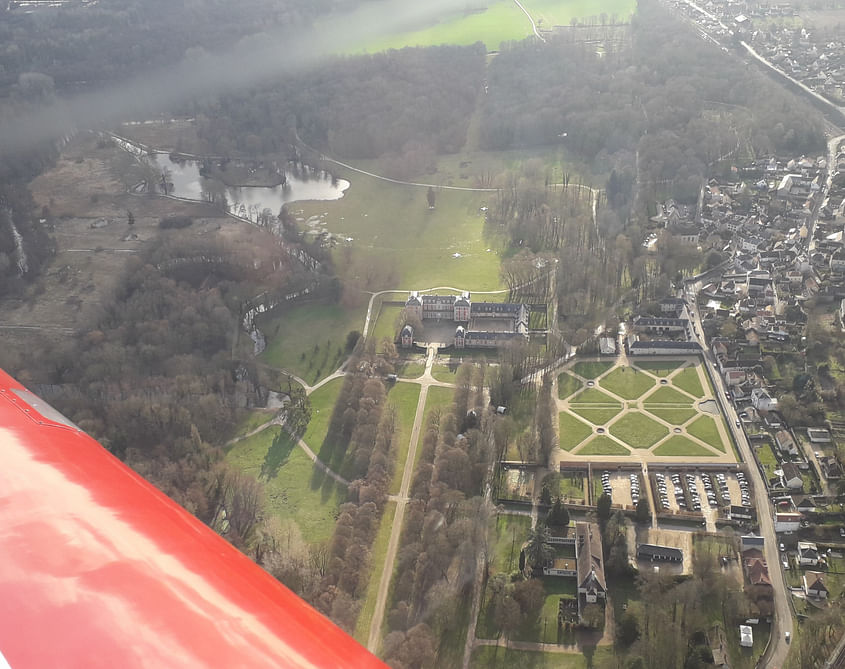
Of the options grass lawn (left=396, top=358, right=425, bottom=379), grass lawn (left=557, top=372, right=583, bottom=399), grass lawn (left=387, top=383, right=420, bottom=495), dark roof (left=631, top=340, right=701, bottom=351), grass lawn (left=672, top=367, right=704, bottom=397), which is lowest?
grass lawn (left=396, top=358, right=425, bottom=379)

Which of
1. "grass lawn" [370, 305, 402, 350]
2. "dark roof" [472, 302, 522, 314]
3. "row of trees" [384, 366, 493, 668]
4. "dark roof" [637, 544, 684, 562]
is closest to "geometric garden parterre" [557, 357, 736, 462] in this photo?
"row of trees" [384, 366, 493, 668]

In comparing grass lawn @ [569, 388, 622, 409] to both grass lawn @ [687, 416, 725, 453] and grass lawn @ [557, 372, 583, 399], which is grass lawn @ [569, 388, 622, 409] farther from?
grass lawn @ [687, 416, 725, 453]

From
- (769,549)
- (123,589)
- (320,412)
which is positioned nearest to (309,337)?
(320,412)

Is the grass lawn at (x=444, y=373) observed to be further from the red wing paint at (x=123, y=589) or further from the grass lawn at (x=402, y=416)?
the red wing paint at (x=123, y=589)

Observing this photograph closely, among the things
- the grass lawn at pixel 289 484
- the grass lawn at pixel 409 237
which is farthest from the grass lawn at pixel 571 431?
the grass lawn at pixel 409 237

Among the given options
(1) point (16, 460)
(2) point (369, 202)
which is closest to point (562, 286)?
(2) point (369, 202)

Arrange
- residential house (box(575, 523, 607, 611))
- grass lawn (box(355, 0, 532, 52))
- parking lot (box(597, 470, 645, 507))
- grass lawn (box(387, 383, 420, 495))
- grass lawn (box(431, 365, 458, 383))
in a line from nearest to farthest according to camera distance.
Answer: residential house (box(575, 523, 607, 611))
parking lot (box(597, 470, 645, 507))
grass lawn (box(387, 383, 420, 495))
grass lawn (box(431, 365, 458, 383))
grass lawn (box(355, 0, 532, 52))

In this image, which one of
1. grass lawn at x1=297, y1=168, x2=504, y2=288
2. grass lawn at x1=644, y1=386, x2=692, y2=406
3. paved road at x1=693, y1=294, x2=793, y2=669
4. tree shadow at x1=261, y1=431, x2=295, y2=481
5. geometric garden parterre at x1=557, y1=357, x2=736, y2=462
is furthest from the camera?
grass lawn at x1=297, y1=168, x2=504, y2=288

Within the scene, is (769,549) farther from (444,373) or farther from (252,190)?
(252,190)
